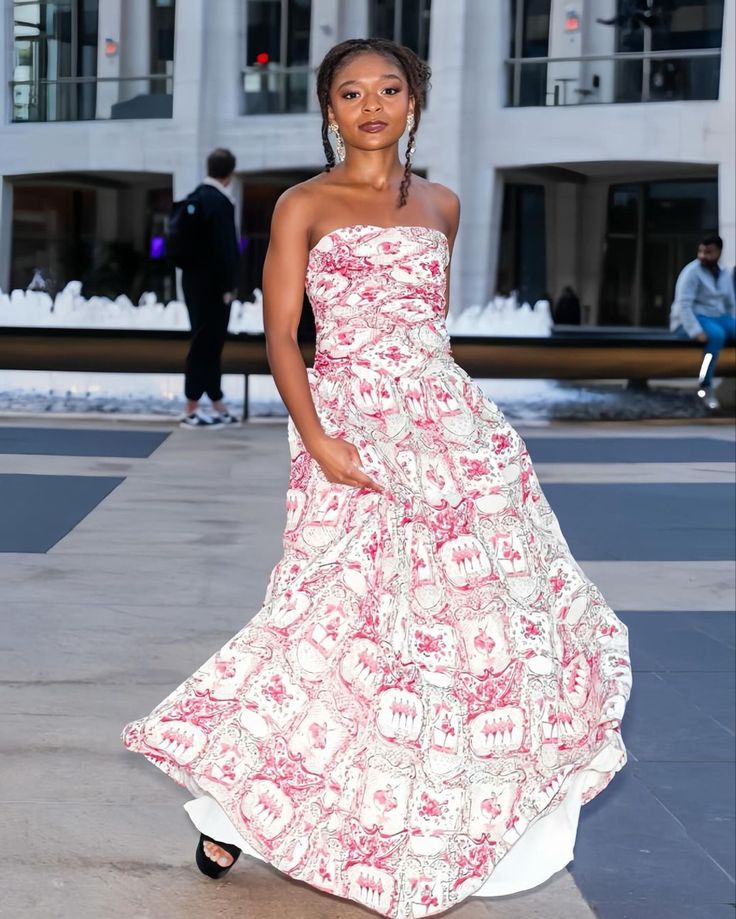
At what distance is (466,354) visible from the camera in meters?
15.0

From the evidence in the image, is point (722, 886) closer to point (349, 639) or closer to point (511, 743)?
point (511, 743)

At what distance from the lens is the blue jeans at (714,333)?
15.6 m

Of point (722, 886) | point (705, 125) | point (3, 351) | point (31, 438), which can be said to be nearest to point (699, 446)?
point (31, 438)

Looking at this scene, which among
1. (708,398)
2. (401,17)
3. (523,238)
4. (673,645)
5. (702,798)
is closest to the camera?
(702,798)

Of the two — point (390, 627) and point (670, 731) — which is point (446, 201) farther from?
point (670, 731)

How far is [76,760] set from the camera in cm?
411

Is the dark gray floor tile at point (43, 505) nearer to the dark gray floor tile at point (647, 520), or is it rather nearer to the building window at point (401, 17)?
the dark gray floor tile at point (647, 520)

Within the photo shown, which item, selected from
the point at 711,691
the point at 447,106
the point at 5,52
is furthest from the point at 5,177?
the point at 711,691

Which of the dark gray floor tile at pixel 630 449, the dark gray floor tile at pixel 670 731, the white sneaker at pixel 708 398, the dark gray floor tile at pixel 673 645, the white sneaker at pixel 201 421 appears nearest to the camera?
the dark gray floor tile at pixel 670 731

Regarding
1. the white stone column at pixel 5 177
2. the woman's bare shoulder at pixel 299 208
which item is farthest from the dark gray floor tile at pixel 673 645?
the white stone column at pixel 5 177

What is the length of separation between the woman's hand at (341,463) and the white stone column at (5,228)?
78.1 ft

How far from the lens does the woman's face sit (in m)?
3.19

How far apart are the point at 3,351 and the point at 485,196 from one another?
19.8 metres

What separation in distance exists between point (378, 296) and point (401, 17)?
3068 centimetres
